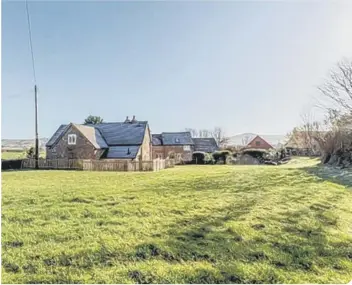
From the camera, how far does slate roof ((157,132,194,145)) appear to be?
14.1 m

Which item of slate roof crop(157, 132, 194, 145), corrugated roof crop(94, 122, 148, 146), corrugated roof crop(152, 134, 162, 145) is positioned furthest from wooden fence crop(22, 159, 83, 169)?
slate roof crop(157, 132, 194, 145)

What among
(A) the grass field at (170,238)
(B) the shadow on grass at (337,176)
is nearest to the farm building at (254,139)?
(A) the grass field at (170,238)

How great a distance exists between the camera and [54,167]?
5574 mm

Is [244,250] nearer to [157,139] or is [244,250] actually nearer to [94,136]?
[94,136]

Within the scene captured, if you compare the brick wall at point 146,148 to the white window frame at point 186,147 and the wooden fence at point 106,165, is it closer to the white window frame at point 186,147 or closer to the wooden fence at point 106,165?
the wooden fence at point 106,165

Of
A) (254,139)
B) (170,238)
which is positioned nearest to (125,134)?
(254,139)

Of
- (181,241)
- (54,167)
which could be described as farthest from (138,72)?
(54,167)

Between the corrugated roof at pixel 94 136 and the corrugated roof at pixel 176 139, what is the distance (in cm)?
506

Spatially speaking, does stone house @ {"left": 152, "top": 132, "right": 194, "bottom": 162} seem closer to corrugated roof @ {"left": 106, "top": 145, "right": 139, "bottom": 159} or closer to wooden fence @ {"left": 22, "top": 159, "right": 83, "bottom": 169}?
corrugated roof @ {"left": 106, "top": 145, "right": 139, "bottom": 159}

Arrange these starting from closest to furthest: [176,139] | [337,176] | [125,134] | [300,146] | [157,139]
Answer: [337,176], [125,134], [300,146], [157,139], [176,139]

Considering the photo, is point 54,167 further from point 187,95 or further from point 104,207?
point 187,95

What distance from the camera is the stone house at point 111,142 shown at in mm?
8266

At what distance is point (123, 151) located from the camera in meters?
9.84

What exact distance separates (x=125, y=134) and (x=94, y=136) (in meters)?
1.73
